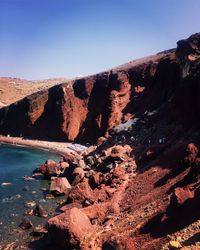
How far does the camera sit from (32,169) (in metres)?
A: 67.0

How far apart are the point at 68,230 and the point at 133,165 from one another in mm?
17741

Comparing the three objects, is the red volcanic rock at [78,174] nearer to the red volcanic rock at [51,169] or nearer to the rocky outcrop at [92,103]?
the red volcanic rock at [51,169]

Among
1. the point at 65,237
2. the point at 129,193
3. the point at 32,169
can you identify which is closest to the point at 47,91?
the point at 32,169

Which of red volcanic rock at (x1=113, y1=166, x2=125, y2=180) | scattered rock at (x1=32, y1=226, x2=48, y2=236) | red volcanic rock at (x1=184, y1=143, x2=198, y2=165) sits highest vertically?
red volcanic rock at (x1=184, y1=143, x2=198, y2=165)

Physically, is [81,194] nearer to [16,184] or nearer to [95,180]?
[95,180]

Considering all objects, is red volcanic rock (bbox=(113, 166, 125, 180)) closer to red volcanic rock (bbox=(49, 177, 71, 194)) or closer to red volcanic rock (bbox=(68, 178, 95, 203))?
red volcanic rock (bbox=(68, 178, 95, 203))

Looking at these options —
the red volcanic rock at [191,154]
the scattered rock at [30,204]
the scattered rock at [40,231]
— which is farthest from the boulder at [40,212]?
the red volcanic rock at [191,154]

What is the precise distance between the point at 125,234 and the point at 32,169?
4348cm

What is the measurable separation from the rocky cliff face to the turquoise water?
12.9m

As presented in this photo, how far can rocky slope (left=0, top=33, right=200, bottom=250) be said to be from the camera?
25.1m

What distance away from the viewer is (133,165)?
4406cm

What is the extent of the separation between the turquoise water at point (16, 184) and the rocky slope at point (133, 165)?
330cm

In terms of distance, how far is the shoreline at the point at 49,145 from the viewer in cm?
8682

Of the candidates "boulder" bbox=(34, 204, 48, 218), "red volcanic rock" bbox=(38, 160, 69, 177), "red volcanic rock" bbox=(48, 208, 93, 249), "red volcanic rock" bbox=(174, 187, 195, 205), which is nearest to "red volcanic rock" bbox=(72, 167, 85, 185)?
"red volcanic rock" bbox=(38, 160, 69, 177)
